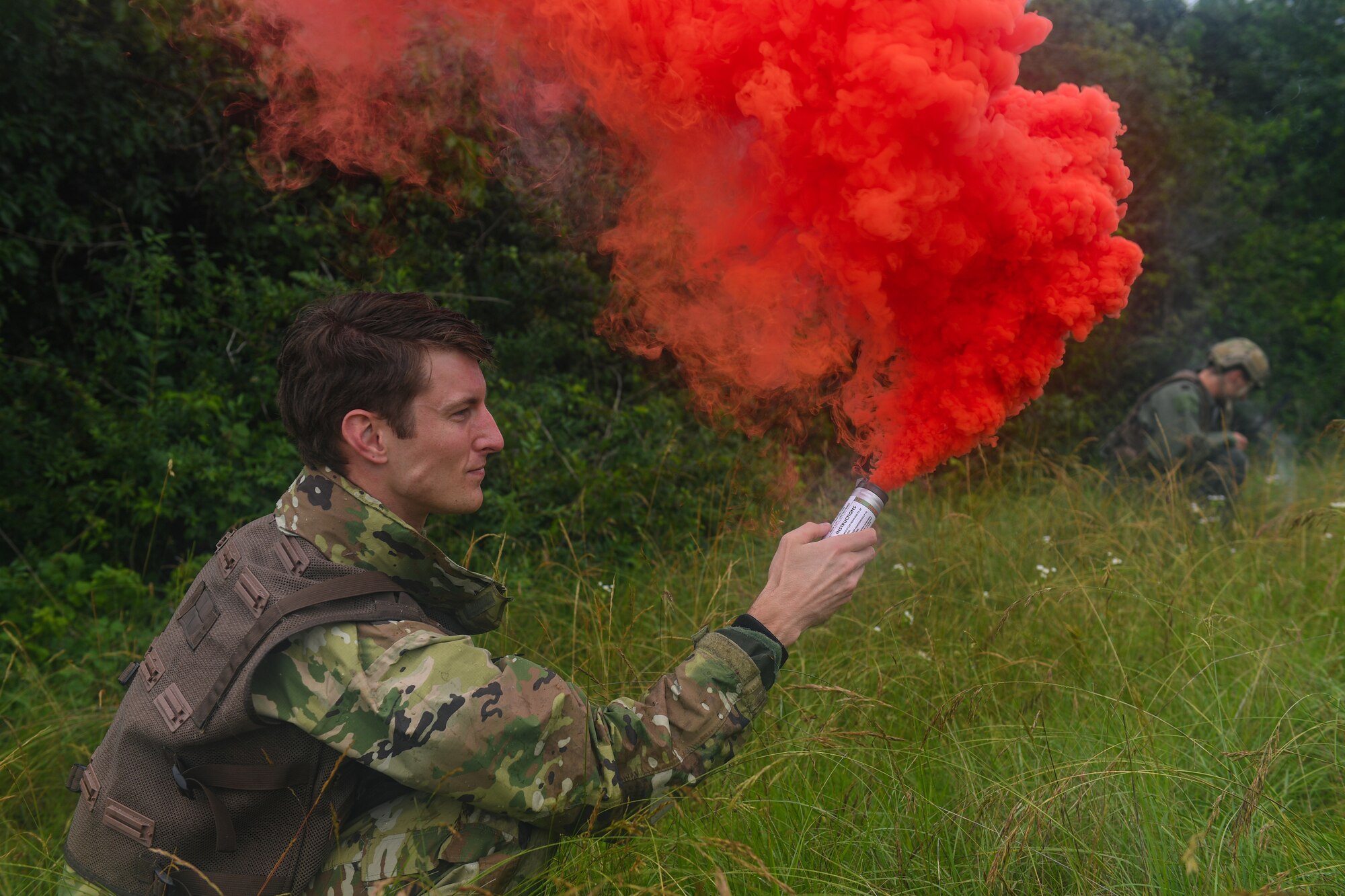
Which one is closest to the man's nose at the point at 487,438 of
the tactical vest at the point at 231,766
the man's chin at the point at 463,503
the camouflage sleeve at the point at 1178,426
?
the man's chin at the point at 463,503

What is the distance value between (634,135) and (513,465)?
104 inches

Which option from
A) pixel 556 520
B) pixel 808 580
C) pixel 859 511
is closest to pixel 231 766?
pixel 808 580

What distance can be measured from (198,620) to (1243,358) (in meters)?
7.30

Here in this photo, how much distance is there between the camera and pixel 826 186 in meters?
2.30

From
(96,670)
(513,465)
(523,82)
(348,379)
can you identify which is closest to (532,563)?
(513,465)

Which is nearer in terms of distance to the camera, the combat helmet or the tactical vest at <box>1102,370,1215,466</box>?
the tactical vest at <box>1102,370,1215,466</box>

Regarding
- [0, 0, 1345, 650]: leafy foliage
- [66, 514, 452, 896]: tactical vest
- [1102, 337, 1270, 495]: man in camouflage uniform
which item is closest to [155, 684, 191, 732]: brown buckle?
[66, 514, 452, 896]: tactical vest

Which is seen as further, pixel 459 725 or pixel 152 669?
pixel 152 669

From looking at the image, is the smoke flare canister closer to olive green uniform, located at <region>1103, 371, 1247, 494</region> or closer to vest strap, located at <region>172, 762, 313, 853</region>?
vest strap, located at <region>172, 762, 313, 853</region>

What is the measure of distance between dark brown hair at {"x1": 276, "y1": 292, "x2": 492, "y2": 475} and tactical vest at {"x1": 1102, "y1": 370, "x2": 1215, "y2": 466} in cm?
574

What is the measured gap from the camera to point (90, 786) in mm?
1897

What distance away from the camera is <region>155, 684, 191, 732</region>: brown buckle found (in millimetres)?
1723

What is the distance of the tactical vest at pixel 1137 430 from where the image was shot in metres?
6.57

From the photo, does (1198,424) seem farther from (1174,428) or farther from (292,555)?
(292,555)
